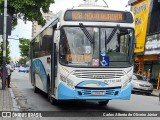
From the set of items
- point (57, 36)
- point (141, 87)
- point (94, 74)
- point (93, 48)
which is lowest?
point (141, 87)

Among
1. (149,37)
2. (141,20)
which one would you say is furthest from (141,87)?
(141,20)

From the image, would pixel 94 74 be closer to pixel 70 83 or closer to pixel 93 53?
pixel 93 53

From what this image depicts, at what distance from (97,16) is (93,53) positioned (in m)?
1.30

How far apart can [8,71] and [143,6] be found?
16660 mm

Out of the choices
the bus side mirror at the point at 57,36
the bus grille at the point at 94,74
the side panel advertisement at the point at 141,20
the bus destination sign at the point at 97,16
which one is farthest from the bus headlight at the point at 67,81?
the side panel advertisement at the point at 141,20

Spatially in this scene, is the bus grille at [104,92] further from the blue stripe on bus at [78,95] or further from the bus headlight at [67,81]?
the bus headlight at [67,81]

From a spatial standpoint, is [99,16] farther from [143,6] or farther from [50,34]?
[143,6]

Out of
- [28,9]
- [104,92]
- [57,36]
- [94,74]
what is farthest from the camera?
[28,9]

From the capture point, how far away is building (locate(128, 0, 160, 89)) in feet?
108

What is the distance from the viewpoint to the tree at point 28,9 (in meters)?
34.9

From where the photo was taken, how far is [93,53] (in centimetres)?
1289

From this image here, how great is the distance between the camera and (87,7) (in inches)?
534

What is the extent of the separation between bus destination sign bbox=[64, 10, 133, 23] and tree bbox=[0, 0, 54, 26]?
72.7ft

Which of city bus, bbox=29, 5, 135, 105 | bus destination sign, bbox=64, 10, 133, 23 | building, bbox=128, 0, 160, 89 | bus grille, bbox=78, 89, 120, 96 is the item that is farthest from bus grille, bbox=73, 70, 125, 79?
building, bbox=128, 0, 160, 89
